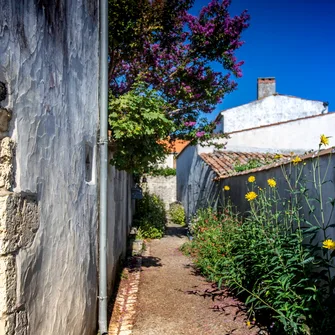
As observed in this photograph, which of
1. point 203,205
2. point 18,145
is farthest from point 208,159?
point 18,145

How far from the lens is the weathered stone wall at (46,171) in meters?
1.82

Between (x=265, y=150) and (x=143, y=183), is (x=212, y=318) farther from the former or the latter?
(x=143, y=183)

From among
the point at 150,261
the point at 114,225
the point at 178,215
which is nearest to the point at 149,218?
the point at 178,215

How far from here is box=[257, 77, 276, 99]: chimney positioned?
1841 centimetres

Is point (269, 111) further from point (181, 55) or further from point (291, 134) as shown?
point (181, 55)

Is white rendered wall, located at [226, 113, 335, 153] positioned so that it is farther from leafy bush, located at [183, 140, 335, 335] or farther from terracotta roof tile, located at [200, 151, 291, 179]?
leafy bush, located at [183, 140, 335, 335]

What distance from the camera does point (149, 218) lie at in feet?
40.9

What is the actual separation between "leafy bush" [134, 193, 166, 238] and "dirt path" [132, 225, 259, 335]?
13.6ft

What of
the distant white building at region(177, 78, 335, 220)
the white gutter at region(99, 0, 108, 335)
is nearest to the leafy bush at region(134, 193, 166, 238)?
the distant white building at region(177, 78, 335, 220)

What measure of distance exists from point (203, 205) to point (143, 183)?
498cm

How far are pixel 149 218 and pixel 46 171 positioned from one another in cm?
→ 1036

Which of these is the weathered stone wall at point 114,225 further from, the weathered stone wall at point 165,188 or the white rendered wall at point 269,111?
the weathered stone wall at point 165,188

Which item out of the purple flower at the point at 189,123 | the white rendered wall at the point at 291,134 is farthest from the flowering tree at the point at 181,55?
the white rendered wall at the point at 291,134

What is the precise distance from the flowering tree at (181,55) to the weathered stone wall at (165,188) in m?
11.3
